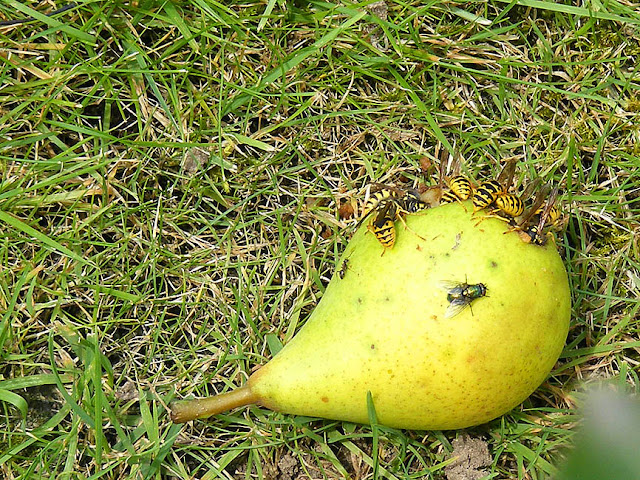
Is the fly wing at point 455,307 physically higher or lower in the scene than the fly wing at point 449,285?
lower

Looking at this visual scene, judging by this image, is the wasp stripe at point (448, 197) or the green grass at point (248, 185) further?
the green grass at point (248, 185)

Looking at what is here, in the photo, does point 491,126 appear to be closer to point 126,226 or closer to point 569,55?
point 569,55

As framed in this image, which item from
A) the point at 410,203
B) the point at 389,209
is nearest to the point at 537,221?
the point at 410,203

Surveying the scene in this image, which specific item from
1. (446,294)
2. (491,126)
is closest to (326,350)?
(446,294)

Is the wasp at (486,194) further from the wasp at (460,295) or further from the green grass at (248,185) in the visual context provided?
the green grass at (248,185)

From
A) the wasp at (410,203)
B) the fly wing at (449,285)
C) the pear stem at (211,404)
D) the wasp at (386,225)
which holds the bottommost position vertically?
the pear stem at (211,404)

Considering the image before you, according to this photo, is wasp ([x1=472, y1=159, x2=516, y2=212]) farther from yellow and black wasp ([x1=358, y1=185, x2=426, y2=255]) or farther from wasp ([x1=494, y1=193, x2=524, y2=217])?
yellow and black wasp ([x1=358, y1=185, x2=426, y2=255])

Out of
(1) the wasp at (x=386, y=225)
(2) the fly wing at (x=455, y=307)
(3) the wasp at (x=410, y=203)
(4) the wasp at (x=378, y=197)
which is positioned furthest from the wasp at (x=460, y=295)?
(4) the wasp at (x=378, y=197)
